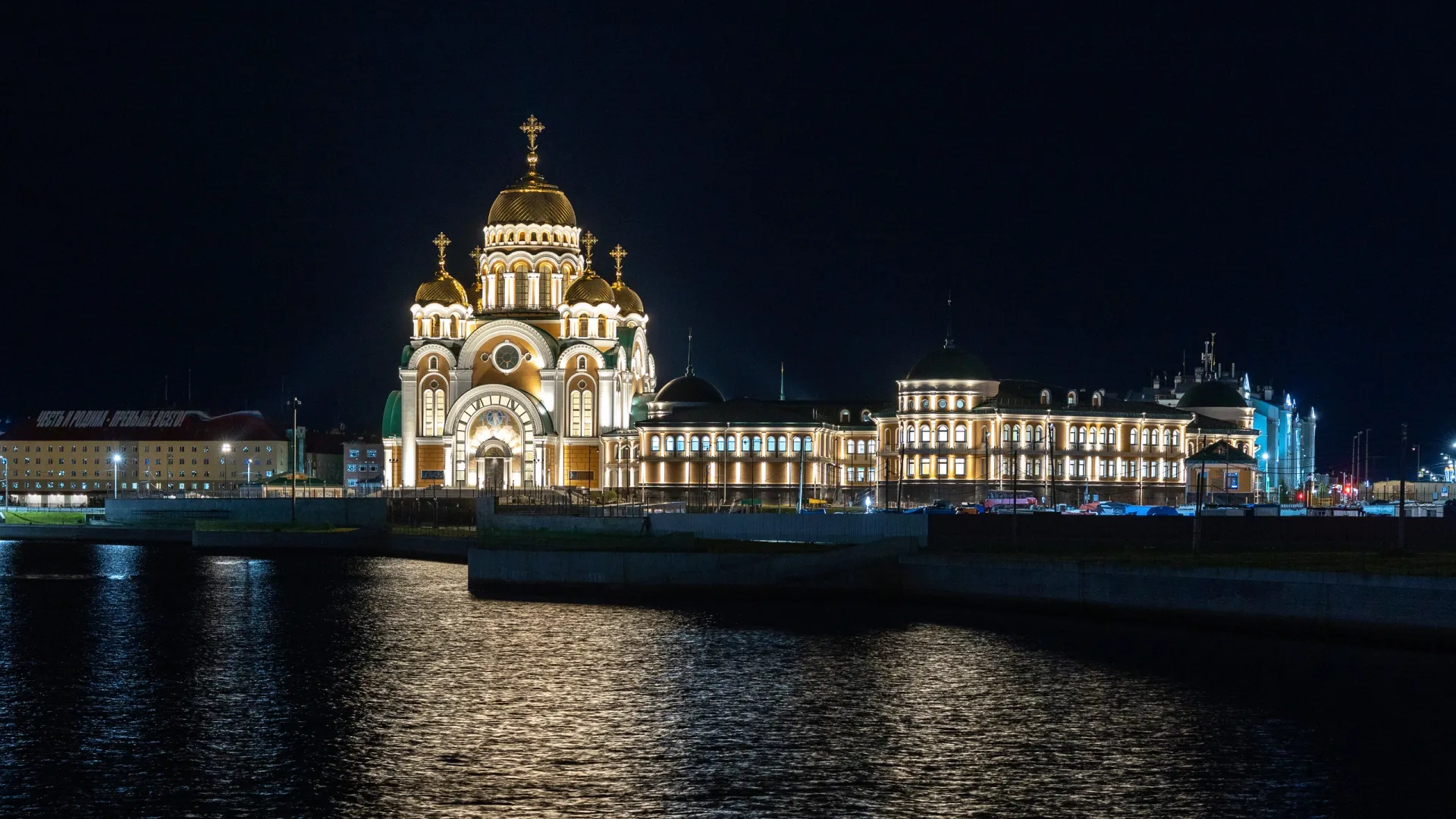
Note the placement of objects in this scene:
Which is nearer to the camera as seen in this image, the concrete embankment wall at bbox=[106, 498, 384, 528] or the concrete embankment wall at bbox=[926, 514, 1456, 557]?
the concrete embankment wall at bbox=[926, 514, 1456, 557]

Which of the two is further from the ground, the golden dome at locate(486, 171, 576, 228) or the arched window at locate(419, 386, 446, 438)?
the golden dome at locate(486, 171, 576, 228)

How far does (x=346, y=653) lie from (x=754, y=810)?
20007 mm

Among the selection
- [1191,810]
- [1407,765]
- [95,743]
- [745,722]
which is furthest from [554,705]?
[1407,765]

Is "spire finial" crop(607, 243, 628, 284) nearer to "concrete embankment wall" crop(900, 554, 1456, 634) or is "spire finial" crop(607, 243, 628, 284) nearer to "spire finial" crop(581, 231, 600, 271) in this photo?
"spire finial" crop(581, 231, 600, 271)

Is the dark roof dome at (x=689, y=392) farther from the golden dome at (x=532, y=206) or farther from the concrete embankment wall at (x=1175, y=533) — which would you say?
the concrete embankment wall at (x=1175, y=533)

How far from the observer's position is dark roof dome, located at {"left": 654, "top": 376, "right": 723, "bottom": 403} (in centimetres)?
11806

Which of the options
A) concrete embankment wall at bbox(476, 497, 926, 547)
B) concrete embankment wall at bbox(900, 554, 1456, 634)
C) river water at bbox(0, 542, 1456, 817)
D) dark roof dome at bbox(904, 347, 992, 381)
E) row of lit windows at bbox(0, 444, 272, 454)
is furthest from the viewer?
row of lit windows at bbox(0, 444, 272, 454)

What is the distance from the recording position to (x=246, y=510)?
9488 centimetres

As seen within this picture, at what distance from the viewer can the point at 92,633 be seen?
154 ft

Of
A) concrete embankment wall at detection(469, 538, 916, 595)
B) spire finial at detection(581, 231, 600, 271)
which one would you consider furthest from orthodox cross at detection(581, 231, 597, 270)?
concrete embankment wall at detection(469, 538, 916, 595)

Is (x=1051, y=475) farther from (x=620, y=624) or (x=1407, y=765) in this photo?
(x=1407, y=765)

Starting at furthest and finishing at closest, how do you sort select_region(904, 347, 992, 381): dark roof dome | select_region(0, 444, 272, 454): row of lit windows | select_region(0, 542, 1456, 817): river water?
select_region(0, 444, 272, 454): row of lit windows, select_region(904, 347, 992, 381): dark roof dome, select_region(0, 542, 1456, 817): river water

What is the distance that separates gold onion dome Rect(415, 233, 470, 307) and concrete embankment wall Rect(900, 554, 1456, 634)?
72010mm

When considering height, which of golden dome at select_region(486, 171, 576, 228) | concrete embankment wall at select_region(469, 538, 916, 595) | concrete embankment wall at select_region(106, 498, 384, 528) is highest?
golden dome at select_region(486, 171, 576, 228)
